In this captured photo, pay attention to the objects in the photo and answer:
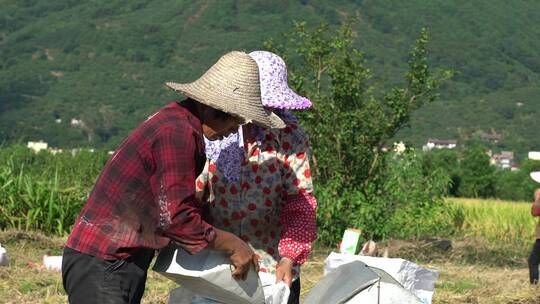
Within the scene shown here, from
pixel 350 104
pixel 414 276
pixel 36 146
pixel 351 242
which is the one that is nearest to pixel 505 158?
pixel 36 146

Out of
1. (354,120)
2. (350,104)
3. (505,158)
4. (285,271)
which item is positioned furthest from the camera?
(505,158)

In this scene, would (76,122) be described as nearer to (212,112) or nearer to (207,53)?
(207,53)

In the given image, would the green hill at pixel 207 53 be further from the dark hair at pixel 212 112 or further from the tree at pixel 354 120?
the dark hair at pixel 212 112

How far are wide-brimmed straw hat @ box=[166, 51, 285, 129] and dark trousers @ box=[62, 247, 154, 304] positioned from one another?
54 cm

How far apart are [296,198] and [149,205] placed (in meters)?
0.82

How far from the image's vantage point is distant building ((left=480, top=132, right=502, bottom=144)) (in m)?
70.9

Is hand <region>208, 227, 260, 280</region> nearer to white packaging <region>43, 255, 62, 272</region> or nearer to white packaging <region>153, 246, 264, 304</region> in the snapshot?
white packaging <region>153, 246, 264, 304</region>

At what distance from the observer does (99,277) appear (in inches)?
131

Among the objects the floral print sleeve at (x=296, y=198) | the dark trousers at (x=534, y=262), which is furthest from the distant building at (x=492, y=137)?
the floral print sleeve at (x=296, y=198)

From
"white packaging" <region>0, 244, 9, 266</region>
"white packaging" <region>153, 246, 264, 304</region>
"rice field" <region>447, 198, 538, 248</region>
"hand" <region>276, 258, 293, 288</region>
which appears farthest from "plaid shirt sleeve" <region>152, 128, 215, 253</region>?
"rice field" <region>447, 198, 538, 248</region>

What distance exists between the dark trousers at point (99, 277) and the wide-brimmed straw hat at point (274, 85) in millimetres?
863

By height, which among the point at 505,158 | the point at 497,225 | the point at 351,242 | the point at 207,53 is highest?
the point at 351,242

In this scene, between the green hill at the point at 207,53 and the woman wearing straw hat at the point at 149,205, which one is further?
the green hill at the point at 207,53

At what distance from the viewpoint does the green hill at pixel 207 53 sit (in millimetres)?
71688
